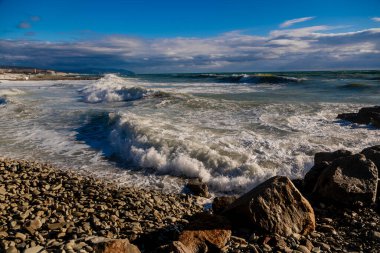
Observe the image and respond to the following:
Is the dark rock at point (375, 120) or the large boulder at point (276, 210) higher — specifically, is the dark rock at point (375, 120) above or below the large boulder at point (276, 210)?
above

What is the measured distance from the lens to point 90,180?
689 centimetres

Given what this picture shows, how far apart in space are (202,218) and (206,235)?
1.14 feet

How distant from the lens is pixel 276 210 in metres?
4.45

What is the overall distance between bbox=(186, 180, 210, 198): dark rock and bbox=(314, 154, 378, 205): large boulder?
208cm

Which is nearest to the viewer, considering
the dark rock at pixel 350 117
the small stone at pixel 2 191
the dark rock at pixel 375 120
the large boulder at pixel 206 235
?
the large boulder at pixel 206 235

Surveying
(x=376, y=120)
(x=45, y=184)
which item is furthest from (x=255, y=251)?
(x=376, y=120)

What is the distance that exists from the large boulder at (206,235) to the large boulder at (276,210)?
1.05 feet

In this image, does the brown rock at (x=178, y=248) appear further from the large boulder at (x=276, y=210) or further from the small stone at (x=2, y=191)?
the small stone at (x=2, y=191)

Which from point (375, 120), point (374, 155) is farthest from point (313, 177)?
point (375, 120)

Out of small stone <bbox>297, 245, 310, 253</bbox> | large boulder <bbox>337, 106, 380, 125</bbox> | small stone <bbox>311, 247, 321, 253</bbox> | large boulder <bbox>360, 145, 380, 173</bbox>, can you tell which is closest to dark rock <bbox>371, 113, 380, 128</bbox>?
large boulder <bbox>337, 106, 380, 125</bbox>

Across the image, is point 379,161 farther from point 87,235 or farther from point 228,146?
point 87,235

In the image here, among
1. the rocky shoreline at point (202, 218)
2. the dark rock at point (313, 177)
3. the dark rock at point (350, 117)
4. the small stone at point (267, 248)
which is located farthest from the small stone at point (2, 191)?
the dark rock at point (350, 117)

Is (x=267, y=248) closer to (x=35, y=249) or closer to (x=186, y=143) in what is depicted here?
(x=35, y=249)

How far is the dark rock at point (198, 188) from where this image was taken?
21.4 ft
